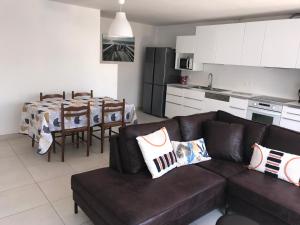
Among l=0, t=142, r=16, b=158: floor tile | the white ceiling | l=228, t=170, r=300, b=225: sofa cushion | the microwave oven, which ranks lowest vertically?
l=0, t=142, r=16, b=158: floor tile

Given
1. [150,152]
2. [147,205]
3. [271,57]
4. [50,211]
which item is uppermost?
[271,57]

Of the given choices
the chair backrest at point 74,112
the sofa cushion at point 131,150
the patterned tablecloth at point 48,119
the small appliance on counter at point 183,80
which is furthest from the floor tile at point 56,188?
the small appliance on counter at point 183,80

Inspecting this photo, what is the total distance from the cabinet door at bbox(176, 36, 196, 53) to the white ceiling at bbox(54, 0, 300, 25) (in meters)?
0.61

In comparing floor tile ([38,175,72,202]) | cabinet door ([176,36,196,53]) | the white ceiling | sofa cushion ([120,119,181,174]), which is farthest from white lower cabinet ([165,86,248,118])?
floor tile ([38,175,72,202])

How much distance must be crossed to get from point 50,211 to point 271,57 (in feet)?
13.3

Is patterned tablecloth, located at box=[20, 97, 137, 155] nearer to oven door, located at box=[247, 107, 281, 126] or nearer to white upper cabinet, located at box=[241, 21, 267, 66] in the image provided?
oven door, located at box=[247, 107, 281, 126]

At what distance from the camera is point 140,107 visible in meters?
7.09

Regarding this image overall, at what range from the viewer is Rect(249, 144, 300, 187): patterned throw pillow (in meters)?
2.27

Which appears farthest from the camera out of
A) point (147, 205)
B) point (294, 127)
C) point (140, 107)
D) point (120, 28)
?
point (140, 107)

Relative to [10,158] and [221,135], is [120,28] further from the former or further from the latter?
[10,158]

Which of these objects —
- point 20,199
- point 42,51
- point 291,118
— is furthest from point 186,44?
point 20,199

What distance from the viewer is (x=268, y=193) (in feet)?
6.77

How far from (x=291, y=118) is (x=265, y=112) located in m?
0.42

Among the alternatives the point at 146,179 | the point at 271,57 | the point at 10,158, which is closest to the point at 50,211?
the point at 146,179
